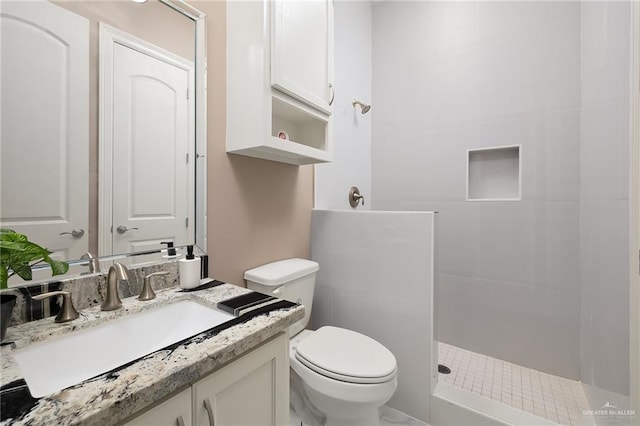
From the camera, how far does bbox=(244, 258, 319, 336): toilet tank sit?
4.31 ft

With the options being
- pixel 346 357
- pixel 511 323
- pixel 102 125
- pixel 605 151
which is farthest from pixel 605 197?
pixel 102 125

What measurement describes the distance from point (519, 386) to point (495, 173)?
4.20 ft

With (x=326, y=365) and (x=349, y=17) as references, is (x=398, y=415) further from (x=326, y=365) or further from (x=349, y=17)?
(x=349, y=17)

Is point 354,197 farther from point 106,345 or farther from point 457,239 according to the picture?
point 106,345

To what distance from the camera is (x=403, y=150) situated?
2.17 meters

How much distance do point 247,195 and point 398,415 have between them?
4.50 feet

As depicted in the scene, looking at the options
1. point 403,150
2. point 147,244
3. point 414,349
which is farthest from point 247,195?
point 403,150

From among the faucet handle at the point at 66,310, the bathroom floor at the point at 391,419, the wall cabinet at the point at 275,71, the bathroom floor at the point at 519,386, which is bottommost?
the bathroom floor at the point at 391,419

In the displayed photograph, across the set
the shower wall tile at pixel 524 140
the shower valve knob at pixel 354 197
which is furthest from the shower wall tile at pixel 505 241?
the shower valve knob at pixel 354 197

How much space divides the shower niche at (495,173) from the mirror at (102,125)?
1.73 metres

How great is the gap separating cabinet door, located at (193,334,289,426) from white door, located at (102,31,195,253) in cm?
60

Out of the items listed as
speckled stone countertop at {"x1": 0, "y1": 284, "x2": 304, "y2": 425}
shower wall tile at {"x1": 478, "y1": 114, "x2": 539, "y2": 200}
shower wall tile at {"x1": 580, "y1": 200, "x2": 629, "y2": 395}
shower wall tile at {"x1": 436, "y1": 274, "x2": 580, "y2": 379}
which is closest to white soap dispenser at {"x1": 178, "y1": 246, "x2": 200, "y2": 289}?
speckled stone countertop at {"x1": 0, "y1": 284, "x2": 304, "y2": 425}

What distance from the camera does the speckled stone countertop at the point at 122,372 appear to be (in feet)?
1.38

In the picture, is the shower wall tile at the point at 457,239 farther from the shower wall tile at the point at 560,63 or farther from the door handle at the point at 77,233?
the door handle at the point at 77,233
